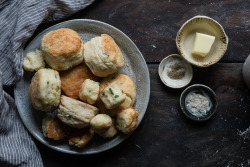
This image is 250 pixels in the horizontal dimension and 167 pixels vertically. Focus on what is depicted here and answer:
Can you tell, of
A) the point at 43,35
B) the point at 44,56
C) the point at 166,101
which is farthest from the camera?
the point at 166,101

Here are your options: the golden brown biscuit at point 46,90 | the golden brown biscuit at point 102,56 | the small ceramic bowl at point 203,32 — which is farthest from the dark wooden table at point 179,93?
the golden brown biscuit at point 46,90

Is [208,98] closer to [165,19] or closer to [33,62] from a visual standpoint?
[165,19]

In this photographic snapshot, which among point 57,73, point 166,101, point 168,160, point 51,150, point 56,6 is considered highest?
point 56,6

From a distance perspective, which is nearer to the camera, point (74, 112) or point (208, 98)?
point (74, 112)

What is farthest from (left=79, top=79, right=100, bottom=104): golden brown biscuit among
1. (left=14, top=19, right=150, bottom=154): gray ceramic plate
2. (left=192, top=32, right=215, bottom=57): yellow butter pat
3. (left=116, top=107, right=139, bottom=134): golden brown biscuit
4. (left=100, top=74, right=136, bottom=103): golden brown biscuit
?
(left=192, top=32, right=215, bottom=57): yellow butter pat

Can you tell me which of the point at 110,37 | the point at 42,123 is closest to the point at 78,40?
the point at 110,37

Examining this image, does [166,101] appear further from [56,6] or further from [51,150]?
[56,6]

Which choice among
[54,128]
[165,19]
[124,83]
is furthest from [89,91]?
[165,19]
